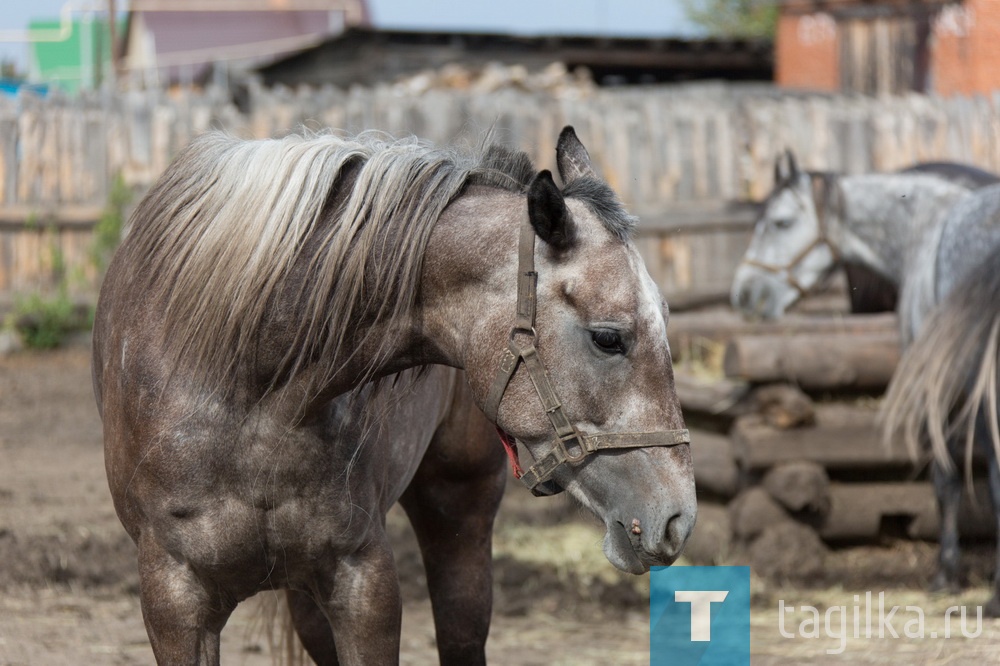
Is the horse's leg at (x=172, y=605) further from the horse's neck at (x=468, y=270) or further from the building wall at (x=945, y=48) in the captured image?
the building wall at (x=945, y=48)

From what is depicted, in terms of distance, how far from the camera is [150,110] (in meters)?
10.1

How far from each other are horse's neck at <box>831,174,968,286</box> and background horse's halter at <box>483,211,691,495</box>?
171 inches

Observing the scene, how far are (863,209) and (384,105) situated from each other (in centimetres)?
486

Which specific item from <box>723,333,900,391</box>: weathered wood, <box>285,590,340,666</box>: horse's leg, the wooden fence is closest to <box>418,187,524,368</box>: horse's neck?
<box>285,590,340,666</box>: horse's leg

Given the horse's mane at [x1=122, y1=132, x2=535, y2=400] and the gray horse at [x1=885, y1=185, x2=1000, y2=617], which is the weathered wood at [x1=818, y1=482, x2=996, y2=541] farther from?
the horse's mane at [x1=122, y1=132, x2=535, y2=400]

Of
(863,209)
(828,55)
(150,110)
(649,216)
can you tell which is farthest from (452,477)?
(828,55)

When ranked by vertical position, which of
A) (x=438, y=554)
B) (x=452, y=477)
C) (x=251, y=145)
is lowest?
(x=438, y=554)

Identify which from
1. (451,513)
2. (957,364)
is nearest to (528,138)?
(957,364)

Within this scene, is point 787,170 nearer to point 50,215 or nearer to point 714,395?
point 714,395

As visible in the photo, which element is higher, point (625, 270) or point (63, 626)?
point (625, 270)

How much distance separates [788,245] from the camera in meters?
6.73

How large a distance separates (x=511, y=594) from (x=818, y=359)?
1.98 meters

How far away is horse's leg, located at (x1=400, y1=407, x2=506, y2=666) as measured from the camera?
3.38 meters

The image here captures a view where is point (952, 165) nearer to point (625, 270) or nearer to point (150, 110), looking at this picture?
point (625, 270)
